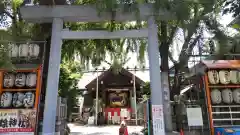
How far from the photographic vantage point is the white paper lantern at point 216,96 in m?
6.19

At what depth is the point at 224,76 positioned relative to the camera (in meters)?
6.45

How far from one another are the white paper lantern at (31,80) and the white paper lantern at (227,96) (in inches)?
197

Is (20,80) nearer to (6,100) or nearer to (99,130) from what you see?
(6,100)

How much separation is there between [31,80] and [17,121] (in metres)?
1.08

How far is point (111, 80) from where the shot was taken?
1747 centimetres

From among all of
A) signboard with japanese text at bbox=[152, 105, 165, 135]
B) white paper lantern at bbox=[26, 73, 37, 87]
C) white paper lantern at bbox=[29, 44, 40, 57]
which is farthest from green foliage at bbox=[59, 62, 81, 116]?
signboard with japanese text at bbox=[152, 105, 165, 135]

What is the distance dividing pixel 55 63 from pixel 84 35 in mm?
1095

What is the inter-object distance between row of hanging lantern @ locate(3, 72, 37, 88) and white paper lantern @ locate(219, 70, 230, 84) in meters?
4.97

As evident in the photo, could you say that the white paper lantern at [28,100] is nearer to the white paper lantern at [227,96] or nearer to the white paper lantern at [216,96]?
the white paper lantern at [216,96]

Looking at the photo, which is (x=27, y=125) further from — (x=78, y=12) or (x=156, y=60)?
(x=156, y=60)

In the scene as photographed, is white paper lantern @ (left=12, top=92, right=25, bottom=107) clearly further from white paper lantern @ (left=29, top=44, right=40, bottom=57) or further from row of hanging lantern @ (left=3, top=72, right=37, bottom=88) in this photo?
white paper lantern @ (left=29, top=44, right=40, bottom=57)

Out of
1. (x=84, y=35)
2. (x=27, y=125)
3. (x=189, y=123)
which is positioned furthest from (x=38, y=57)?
(x=189, y=123)

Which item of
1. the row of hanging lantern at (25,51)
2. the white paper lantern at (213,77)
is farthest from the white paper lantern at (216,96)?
the row of hanging lantern at (25,51)

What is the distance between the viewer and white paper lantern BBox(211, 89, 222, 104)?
619cm
